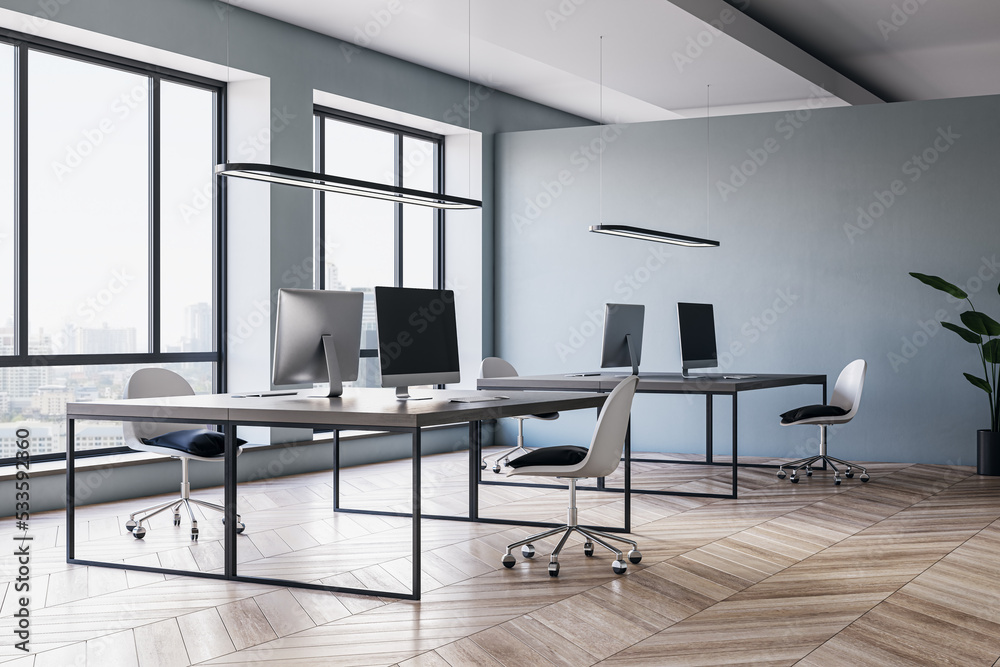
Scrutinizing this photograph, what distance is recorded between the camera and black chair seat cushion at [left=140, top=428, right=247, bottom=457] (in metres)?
4.88

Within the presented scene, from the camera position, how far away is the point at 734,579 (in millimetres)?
4227

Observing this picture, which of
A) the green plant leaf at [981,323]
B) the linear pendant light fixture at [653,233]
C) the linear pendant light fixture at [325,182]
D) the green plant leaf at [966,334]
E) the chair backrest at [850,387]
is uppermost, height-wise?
the linear pendant light fixture at [325,182]

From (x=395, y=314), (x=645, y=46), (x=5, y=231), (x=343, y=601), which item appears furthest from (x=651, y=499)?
(x=5, y=231)

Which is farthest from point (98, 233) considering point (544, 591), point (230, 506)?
point (544, 591)

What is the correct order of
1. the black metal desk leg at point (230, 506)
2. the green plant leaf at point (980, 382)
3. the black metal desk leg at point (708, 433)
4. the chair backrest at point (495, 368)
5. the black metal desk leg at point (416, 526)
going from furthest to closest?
1. the black metal desk leg at point (708, 433)
2. the green plant leaf at point (980, 382)
3. the chair backrest at point (495, 368)
4. the black metal desk leg at point (230, 506)
5. the black metal desk leg at point (416, 526)

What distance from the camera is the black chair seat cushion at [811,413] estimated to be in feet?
22.9

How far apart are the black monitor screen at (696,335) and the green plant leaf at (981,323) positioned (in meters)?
1.82

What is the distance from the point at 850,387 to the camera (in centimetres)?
725

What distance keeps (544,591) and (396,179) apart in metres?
5.47

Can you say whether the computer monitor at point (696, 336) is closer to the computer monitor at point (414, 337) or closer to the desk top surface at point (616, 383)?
the desk top surface at point (616, 383)

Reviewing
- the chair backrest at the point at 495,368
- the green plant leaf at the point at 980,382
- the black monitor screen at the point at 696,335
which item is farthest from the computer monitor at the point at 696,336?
the green plant leaf at the point at 980,382

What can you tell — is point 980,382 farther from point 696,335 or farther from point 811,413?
point 696,335

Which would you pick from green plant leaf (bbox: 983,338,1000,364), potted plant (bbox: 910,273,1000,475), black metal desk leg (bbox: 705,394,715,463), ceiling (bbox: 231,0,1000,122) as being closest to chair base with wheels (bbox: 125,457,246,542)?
ceiling (bbox: 231,0,1000,122)

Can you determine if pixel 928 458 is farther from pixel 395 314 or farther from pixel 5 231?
pixel 5 231
